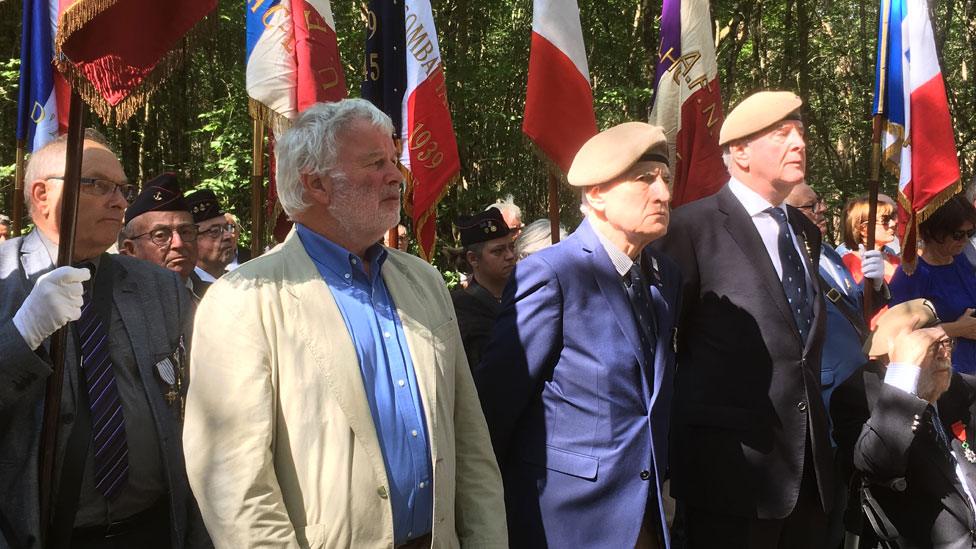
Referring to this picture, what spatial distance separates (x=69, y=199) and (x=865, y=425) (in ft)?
10.2

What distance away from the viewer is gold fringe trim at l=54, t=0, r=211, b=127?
274cm

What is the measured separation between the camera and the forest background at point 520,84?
1305 cm

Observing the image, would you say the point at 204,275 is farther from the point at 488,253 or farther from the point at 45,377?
the point at 45,377

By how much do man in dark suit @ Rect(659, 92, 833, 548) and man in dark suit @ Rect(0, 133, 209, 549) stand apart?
1.75 m

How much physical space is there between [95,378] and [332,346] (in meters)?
0.84

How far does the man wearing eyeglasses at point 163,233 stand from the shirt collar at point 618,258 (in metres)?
2.30

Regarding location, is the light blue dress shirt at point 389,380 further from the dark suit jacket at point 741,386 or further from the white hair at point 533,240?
the white hair at point 533,240

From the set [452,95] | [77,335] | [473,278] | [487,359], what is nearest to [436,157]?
[473,278]

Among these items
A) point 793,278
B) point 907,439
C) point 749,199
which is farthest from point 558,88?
point 907,439

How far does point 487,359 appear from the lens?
10.7 ft

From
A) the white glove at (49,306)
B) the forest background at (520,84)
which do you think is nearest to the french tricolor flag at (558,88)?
the white glove at (49,306)

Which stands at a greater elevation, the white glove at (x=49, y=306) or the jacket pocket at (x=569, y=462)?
the white glove at (x=49, y=306)

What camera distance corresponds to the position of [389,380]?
2.52 meters

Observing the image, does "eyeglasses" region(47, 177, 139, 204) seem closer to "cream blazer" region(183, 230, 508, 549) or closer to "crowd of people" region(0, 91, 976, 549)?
"crowd of people" region(0, 91, 976, 549)
